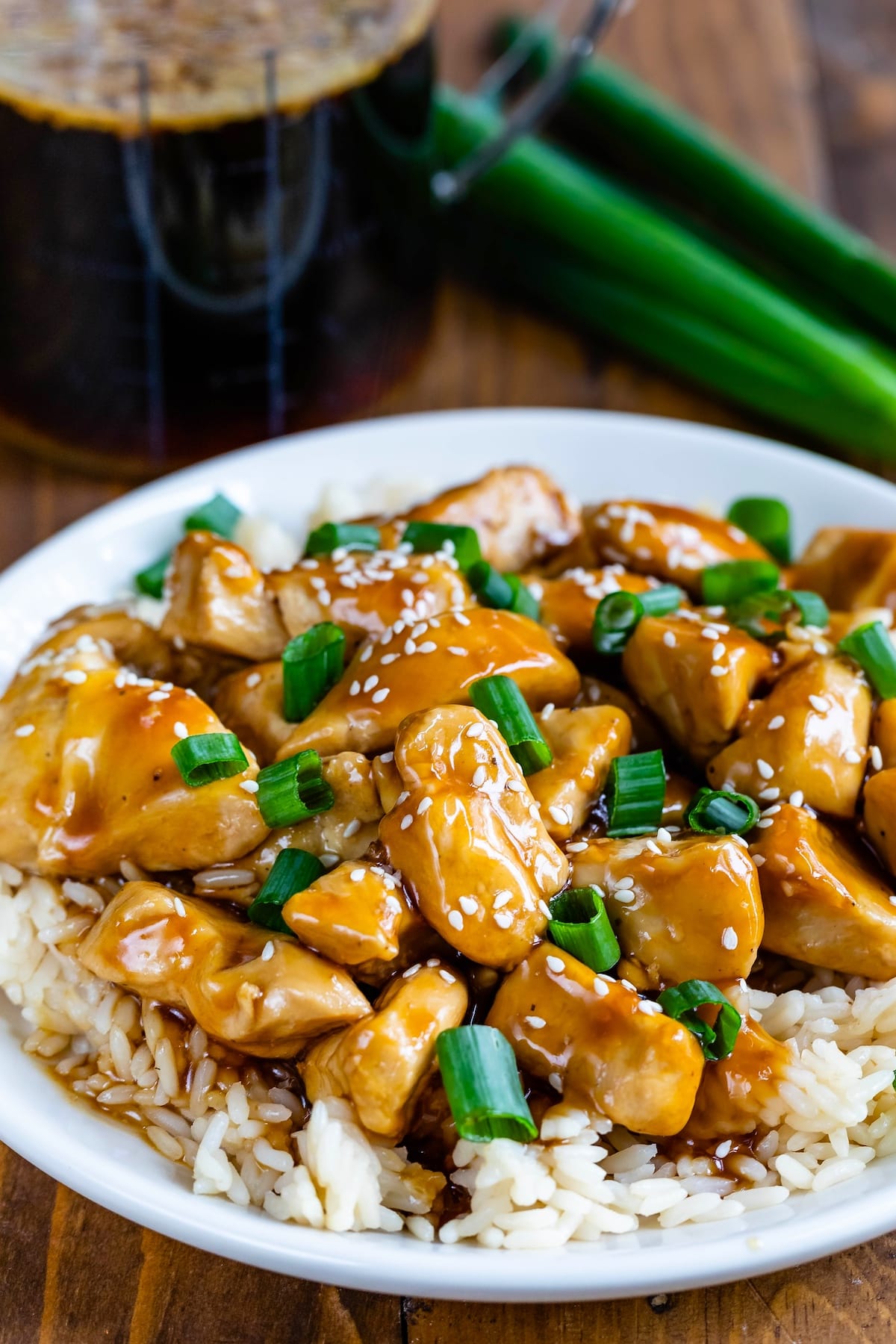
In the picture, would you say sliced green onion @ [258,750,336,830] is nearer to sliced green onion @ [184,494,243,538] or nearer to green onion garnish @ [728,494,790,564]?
sliced green onion @ [184,494,243,538]

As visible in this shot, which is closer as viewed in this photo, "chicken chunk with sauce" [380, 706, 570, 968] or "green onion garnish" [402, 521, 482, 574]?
"chicken chunk with sauce" [380, 706, 570, 968]

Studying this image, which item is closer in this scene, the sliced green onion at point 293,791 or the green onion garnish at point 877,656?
the sliced green onion at point 293,791

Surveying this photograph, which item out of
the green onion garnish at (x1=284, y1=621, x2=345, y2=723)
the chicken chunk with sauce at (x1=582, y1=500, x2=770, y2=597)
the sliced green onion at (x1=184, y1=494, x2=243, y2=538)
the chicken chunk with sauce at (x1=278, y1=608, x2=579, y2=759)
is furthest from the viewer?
the sliced green onion at (x1=184, y1=494, x2=243, y2=538)

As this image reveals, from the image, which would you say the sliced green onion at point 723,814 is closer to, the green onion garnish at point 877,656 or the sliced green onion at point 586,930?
the sliced green onion at point 586,930

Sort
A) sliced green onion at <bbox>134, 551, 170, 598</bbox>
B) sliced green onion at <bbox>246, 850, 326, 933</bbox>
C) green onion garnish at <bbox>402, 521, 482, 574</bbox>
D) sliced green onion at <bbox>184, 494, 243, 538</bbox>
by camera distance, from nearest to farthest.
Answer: sliced green onion at <bbox>246, 850, 326, 933</bbox> < green onion garnish at <bbox>402, 521, 482, 574</bbox> < sliced green onion at <bbox>134, 551, 170, 598</bbox> < sliced green onion at <bbox>184, 494, 243, 538</bbox>

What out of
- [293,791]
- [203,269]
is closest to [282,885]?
[293,791]

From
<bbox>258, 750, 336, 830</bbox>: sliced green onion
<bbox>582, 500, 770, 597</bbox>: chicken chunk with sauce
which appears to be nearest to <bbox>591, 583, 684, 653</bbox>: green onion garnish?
<bbox>582, 500, 770, 597</bbox>: chicken chunk with sauce

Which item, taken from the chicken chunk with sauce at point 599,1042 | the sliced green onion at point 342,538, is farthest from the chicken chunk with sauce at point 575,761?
the sliced green onion at point 342,538

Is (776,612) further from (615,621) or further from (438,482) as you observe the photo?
(438,482)
